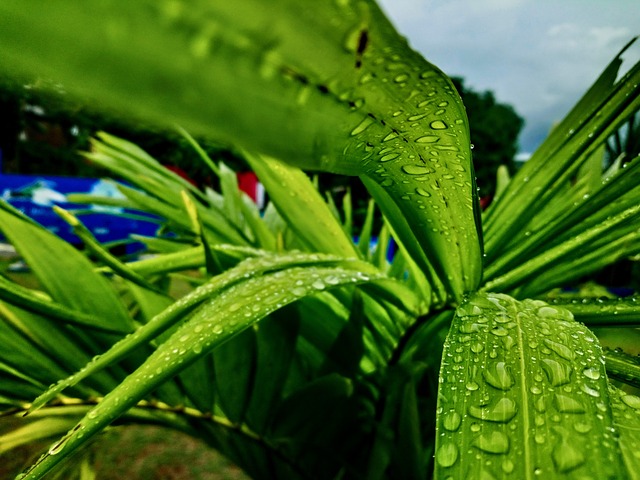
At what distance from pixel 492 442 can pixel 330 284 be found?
15cm

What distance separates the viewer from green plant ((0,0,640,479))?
9cm

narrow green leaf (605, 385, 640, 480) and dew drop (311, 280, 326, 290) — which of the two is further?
dew drop (311, 280, 326, 290)

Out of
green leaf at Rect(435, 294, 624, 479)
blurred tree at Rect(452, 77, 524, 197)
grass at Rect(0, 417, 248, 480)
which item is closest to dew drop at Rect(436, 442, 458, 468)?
green leaf at Rect(435, 294, 624, 479)

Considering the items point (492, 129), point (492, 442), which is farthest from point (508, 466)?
point (492, 129)

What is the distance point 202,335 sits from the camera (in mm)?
234

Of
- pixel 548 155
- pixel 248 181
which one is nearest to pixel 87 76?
pixel 548 155

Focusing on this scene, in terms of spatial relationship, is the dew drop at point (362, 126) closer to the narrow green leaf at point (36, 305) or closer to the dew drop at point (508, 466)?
the dew drop at point (508, 466)

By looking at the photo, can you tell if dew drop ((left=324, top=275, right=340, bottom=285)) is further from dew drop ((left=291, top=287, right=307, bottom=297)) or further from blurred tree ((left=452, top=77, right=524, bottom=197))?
blurred tree ((left=452, top=77, right=524, bottom=197))

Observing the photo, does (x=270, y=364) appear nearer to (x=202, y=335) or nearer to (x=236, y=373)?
(x=236, y=373)

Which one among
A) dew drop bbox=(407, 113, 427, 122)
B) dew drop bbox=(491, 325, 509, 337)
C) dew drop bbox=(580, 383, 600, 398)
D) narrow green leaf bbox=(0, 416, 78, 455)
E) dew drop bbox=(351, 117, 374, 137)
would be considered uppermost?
dew drop bbox=(407, 113, 427, 122)

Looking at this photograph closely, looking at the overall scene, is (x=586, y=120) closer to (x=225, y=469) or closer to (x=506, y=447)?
(x=506, y=447)

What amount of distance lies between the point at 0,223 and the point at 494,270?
42 cm

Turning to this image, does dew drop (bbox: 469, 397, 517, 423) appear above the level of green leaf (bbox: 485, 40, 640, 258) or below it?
below

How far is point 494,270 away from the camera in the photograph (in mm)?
359
